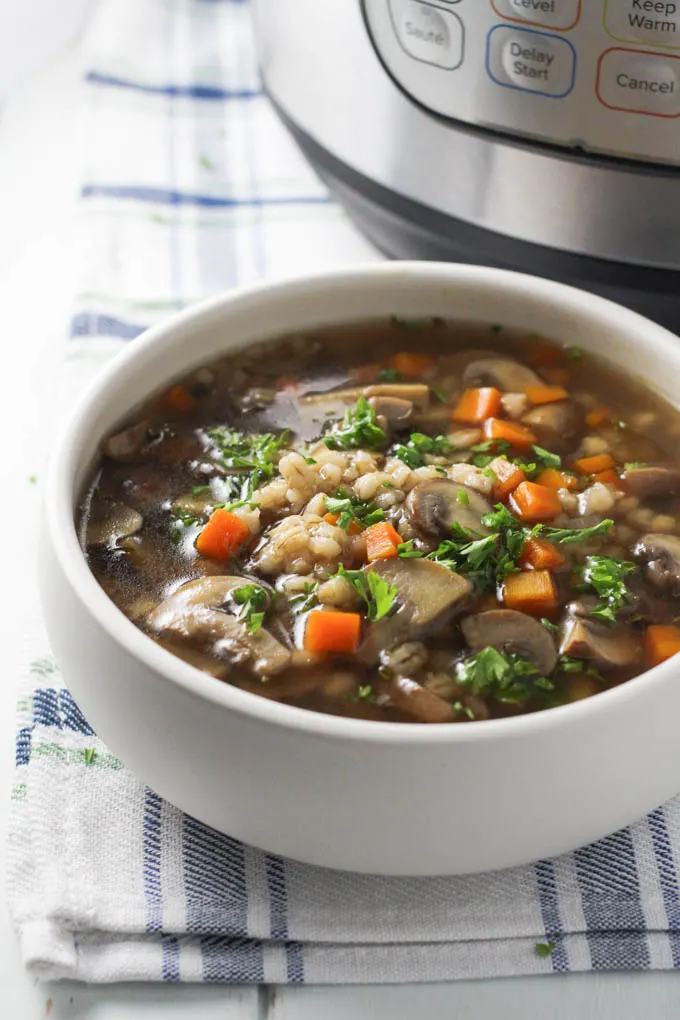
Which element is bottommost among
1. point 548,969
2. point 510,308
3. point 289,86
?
point 548,969

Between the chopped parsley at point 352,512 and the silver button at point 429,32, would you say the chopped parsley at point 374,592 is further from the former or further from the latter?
the silver button at point 429,32

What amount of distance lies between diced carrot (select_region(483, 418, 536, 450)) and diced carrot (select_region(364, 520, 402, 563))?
0.27 metres

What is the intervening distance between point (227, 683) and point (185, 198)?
1.58 meters

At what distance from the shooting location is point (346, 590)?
4.56 feet

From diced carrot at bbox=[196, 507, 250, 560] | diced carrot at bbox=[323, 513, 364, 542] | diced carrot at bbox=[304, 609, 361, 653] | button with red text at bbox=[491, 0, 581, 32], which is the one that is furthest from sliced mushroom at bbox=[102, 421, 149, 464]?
button with red text at bbox=[491, 0, 581, 32]

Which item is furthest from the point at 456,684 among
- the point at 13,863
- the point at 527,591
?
the point at 13,863

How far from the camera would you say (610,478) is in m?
1.61

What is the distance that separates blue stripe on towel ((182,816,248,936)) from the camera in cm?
132

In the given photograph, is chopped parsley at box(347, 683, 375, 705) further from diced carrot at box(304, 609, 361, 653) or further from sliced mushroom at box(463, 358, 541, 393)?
sliced mushroom at box(463, 358, 541, 393)

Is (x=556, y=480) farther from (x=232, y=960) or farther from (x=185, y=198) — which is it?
(x=185, y=198)

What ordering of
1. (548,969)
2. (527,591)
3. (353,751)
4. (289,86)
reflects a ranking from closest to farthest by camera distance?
1. (353,751)
2. (548,969)
3. (527,591)
4. (289,86)

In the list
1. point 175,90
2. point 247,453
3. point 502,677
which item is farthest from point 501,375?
point 175,90

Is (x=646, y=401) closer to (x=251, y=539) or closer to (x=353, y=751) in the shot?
(x=251, y=539)

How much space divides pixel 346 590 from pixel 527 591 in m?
0.21
